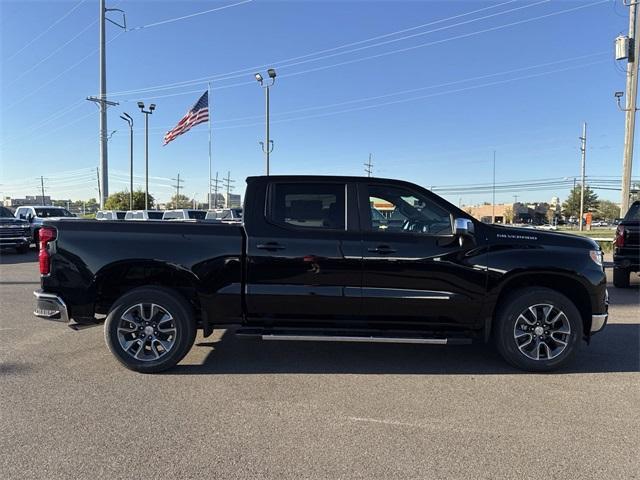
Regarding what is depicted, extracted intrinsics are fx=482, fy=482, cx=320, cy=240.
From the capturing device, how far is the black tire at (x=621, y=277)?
33.3ft

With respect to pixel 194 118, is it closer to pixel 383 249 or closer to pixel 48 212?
pixel 48 212

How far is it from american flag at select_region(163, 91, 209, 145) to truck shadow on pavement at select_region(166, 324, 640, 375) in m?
26.4

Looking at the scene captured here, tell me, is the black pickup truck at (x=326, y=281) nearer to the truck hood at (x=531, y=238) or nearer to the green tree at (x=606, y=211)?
the truck hood at (x=531, y=238)

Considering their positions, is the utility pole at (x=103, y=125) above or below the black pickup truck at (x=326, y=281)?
above

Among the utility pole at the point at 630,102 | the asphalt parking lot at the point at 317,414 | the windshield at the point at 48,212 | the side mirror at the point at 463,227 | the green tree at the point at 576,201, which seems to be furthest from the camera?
the green tree at the point at 576,201

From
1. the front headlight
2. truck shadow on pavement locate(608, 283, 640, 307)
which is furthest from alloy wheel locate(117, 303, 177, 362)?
truck shadow on pavement locate(608, 283, 640, 307)

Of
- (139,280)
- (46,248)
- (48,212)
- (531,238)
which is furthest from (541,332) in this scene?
(48,212)

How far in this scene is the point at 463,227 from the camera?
4.62 metres

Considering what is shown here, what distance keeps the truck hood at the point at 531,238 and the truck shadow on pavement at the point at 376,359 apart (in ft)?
4.26

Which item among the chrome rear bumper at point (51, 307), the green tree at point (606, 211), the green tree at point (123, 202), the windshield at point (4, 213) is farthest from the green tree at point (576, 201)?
the chrome rear bumper at point (51, 307)

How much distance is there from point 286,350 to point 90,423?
7.75 ft

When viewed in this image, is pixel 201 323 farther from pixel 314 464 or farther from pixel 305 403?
pixel 314 464

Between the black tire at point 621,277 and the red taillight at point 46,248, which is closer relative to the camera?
the red taillight at point 46,248

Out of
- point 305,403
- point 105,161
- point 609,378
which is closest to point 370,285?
point 305,403
